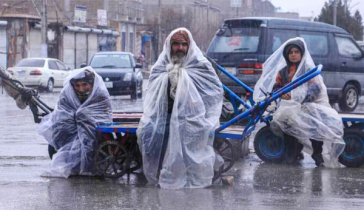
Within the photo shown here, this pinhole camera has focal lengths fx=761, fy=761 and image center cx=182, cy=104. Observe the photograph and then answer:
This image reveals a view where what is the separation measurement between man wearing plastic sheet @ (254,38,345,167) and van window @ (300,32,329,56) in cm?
759

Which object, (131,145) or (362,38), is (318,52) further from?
(362,38)

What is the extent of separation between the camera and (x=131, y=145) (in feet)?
26.6

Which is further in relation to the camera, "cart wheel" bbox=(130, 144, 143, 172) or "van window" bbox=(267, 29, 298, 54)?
"van window" bbox=(267, 29, 298, 54)

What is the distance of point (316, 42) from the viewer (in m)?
16.9

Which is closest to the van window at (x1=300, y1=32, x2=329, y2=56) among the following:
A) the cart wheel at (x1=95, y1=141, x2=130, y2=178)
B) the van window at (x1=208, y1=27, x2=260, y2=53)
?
the van window at (x1=208, y1=27, x2=260, y2=53)

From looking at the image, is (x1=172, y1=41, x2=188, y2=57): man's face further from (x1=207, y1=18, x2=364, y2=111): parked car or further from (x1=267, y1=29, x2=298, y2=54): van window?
(x1=267, y1=29, x2=298, y2=54): van window

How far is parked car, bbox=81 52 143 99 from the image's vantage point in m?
23.0

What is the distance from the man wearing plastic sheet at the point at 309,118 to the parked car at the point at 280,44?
4580mm

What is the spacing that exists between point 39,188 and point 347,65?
457 inches

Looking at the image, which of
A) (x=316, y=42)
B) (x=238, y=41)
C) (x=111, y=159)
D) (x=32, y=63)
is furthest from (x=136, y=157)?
(x=32, y=63)

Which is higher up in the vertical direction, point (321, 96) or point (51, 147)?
point (321, 96)

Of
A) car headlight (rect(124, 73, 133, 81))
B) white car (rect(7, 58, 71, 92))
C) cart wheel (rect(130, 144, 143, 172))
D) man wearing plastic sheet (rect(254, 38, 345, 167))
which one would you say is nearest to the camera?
cart wheel (rect(130, 144, 143, 172))

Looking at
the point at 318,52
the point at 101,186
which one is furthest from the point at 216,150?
the point at 318,52

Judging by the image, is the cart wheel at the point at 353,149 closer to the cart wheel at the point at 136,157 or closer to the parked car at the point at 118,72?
the cart wheel at the point at 136,157
